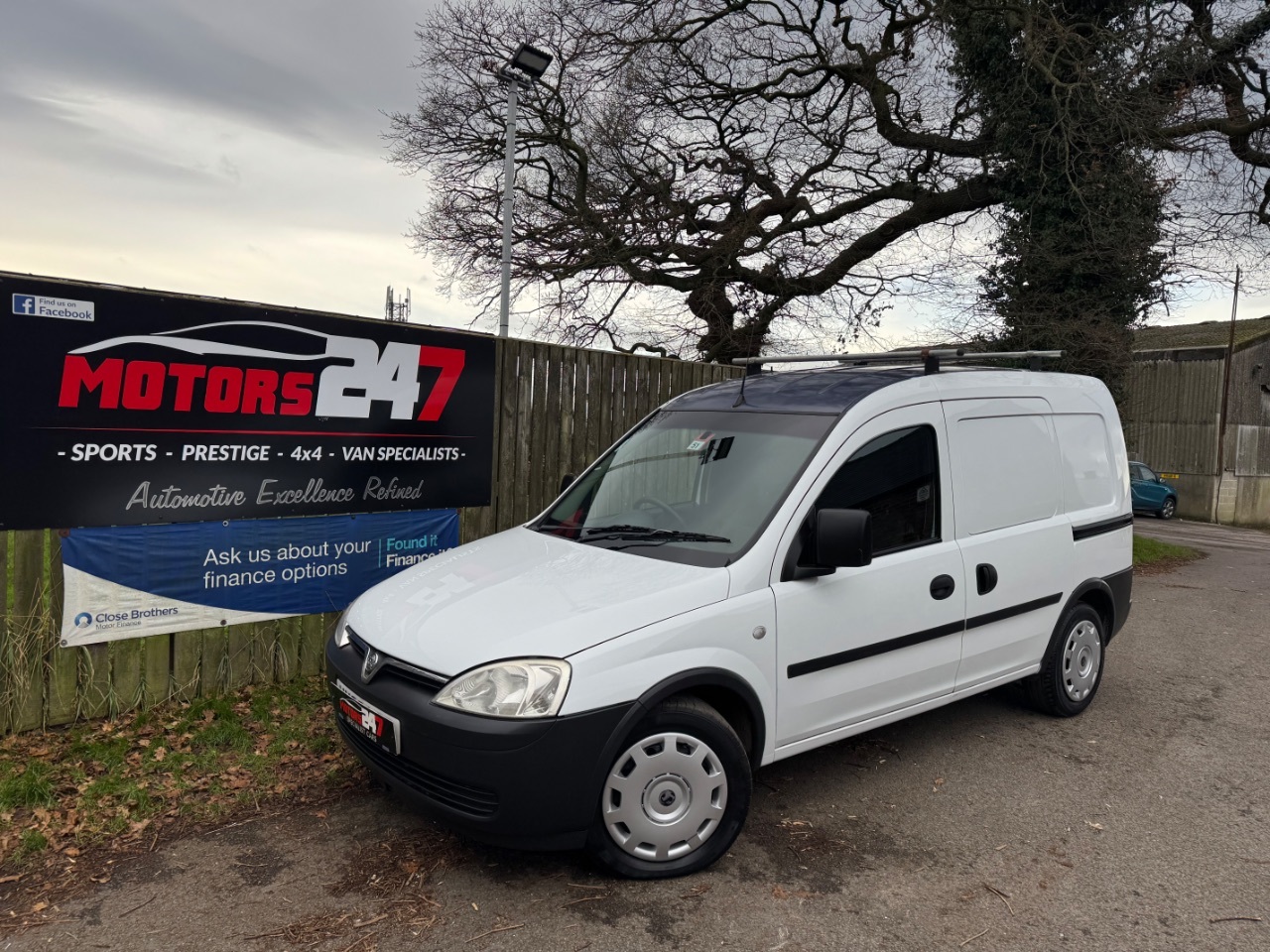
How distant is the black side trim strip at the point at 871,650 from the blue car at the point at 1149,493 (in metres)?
27.0

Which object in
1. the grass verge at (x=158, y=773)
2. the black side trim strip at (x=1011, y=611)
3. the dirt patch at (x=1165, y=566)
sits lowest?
the dirt patch at (x=1165, y=566)

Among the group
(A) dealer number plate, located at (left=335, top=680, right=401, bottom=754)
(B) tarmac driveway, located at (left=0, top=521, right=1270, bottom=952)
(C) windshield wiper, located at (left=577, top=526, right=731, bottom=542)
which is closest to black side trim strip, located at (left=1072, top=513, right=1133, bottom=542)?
(B) tarmac driveway, located at (left=0, top=521, right=1270, bottom=952)

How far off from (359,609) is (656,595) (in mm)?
1456

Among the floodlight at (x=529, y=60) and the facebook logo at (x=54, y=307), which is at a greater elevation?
the floodlight at (x=529, y=60)

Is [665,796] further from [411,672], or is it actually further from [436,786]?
[411,672]

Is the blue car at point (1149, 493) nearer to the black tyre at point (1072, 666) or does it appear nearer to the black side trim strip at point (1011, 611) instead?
the black tyre at point (1072, 666)

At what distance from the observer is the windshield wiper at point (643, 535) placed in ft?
12.6

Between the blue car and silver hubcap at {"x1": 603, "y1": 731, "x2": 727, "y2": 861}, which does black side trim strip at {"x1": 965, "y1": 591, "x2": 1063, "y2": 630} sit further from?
the blue car

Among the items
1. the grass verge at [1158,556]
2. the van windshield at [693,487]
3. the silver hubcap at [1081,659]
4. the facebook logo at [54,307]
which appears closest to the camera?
the van windshield at [693,487]

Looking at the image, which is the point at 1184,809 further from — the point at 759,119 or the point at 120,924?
the point at 759,119

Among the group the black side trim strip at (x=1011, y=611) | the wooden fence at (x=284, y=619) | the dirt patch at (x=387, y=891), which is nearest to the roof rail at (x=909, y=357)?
the black side trim strip at (x=1011, y=611)

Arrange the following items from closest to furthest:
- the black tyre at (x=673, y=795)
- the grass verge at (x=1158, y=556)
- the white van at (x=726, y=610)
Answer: the white van at (x=726, y=610), the black tyre at (x=673, y=795), the grass verge at (x=1158, y=556)

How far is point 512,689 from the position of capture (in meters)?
3.05

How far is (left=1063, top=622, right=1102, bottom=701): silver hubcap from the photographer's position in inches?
A: 209
